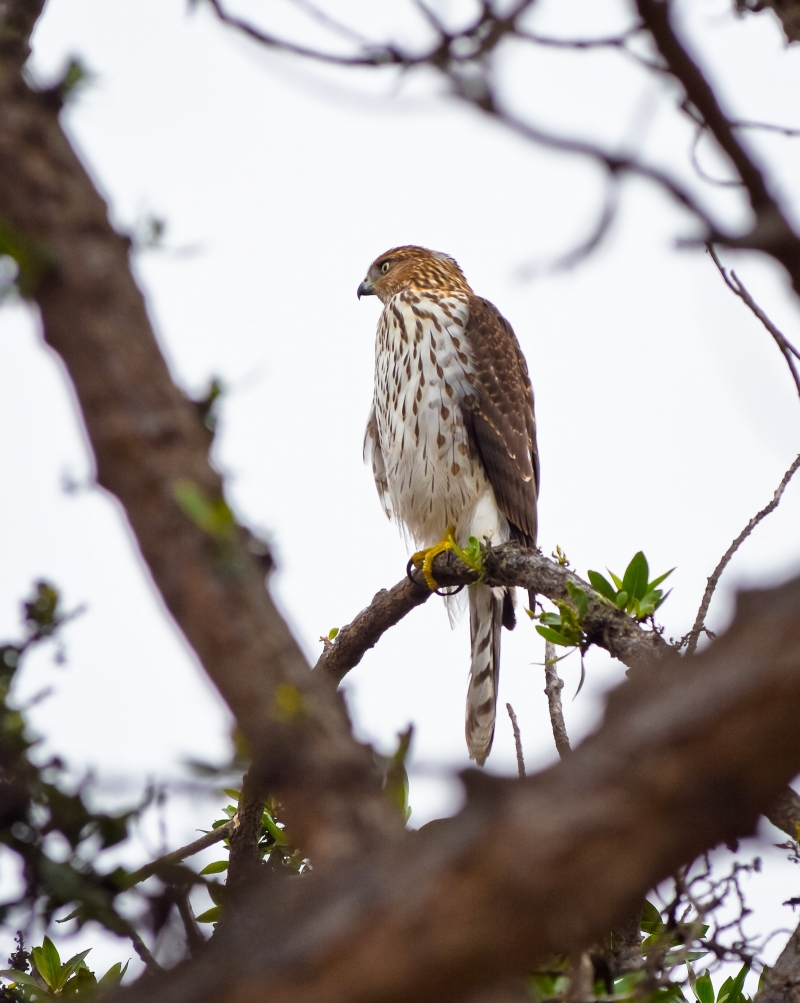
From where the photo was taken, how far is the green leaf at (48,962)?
10.8 feet

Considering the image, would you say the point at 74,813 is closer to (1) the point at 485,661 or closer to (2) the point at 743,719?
(2) the point at 743,719

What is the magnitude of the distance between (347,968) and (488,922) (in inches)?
5.8

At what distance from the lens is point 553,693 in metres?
3.55

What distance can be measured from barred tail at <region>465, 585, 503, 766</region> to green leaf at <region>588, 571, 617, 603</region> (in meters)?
1.87

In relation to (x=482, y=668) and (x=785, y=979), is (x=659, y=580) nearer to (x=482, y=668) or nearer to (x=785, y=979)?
(x=785, y=979)

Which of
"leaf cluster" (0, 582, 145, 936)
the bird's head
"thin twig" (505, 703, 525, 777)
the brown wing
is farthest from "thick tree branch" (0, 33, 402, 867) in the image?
the bird's head

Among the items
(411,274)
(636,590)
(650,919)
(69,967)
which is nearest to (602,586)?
(636,590)

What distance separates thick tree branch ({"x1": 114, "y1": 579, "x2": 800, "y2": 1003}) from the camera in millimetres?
1079

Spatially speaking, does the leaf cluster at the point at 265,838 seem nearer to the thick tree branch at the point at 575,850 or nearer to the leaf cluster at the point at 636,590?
the leaf cluster at the point at 636,590

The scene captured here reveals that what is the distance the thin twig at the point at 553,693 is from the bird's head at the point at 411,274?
3.36 m

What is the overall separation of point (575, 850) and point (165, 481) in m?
0.73

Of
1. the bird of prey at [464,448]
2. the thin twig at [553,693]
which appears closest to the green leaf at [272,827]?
the thin twig at [553,693]

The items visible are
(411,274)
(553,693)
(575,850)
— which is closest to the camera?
(575,850)

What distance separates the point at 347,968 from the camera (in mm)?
1095
